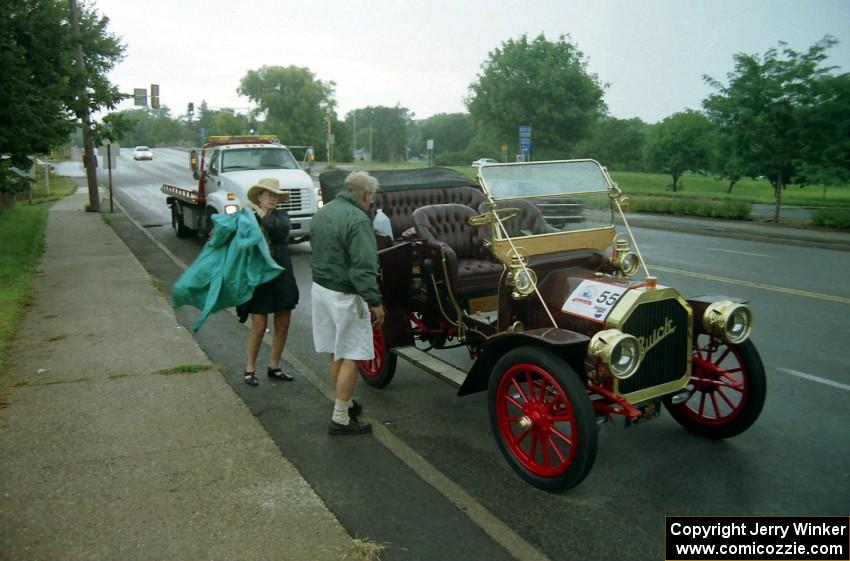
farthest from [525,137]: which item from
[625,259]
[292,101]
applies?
[292,101]

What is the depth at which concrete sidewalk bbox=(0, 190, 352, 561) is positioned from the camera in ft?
11.8

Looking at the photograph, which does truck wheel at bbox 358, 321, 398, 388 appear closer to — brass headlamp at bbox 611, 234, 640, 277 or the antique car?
the antique car

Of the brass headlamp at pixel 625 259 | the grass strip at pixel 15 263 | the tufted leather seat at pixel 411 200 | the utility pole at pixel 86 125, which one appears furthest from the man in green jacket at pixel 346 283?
the utility pole at pixel 86 125

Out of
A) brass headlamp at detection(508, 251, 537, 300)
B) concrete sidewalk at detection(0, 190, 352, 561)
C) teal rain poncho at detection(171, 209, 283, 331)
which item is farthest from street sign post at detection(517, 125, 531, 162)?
brass headlamp at detection(508, 251, 537, 300)

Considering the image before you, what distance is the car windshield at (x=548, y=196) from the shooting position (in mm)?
5371

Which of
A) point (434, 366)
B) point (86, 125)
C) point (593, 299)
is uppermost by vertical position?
point (86, 125)

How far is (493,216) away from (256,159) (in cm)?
1174

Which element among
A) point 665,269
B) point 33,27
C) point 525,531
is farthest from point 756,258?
point 33,27

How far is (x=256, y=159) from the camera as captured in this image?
15875 millimetres

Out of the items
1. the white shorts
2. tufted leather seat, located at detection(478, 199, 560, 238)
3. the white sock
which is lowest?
the white sock

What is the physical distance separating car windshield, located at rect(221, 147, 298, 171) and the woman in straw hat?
32.0ft

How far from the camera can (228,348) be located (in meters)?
7.51

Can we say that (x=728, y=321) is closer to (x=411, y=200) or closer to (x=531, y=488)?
(x=531, y=488)

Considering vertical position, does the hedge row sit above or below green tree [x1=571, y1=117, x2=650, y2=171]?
below
